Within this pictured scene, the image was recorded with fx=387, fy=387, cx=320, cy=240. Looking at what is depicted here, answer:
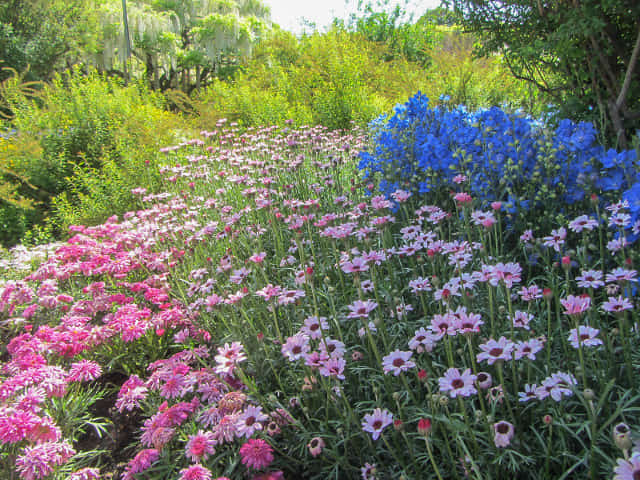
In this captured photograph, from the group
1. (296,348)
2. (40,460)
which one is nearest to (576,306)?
(296,348)

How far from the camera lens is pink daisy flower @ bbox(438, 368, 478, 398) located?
95 cm

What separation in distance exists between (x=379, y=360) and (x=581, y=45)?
7.71 ft

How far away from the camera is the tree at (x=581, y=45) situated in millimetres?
2137

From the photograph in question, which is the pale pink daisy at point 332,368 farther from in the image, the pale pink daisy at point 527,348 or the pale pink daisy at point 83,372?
the pale pink daisy at point 83,372

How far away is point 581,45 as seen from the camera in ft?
7.68

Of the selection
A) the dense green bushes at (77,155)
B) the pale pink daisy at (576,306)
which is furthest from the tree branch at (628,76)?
the dense green bushes at (77,155)

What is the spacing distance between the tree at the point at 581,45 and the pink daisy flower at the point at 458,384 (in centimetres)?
197

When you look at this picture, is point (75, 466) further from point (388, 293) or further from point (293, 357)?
point (388, 293)

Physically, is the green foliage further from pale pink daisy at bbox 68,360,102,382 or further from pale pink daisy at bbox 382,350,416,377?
pale pink daisy at bbox 382,350,416,377

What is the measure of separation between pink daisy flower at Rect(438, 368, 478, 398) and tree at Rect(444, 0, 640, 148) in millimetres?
1967

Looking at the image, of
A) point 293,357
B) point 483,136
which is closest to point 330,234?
point 293,357

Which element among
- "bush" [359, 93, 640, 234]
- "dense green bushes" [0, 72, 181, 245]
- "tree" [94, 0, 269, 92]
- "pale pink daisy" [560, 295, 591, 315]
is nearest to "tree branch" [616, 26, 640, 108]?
"bush" [359, 93, 640, 234]

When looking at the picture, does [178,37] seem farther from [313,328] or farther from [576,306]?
[576,306]

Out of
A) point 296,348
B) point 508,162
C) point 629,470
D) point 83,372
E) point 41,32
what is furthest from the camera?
point 41,32
